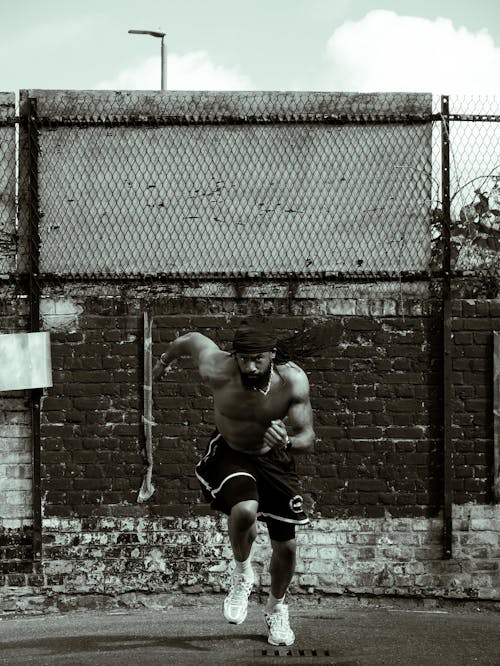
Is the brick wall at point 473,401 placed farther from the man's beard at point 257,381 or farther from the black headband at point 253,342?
the black headband at point 253,342

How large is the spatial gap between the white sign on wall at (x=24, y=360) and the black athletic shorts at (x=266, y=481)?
1948mm

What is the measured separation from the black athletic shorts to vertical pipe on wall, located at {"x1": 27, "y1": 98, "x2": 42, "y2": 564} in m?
1.90

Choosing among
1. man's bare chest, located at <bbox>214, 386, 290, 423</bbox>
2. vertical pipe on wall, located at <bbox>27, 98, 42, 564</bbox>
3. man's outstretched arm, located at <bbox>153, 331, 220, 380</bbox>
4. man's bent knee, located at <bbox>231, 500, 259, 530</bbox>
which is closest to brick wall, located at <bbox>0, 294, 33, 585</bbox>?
vertical pipe on wall, located at <bbox>27, 98, 42, 564</bbox>

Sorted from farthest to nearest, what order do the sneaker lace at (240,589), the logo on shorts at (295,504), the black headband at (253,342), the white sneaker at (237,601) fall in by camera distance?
the logo on shorts at (295,504) → the sneaker lace at (240,589) → the white sneaker at (237,601) → the black headband at (253,342)

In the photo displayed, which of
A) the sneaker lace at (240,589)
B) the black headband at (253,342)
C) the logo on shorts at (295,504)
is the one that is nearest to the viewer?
the black headband at (253,342)

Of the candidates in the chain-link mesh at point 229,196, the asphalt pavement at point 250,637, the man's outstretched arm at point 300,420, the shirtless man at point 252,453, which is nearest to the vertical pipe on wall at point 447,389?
the chain-link mesh at point 229,196

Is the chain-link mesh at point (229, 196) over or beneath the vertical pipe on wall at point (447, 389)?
over

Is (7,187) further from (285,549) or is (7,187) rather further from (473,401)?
(473,401)

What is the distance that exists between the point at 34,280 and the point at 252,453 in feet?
8.09

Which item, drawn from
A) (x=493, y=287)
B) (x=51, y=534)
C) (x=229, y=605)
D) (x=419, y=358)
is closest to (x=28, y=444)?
(x=51, y=534)

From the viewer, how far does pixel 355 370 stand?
7965mm

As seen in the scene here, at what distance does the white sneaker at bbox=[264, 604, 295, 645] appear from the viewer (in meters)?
6.54

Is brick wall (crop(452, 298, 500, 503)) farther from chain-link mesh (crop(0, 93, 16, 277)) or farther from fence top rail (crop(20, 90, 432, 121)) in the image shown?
chain-link mesh (crop(0, 93, 16, 277))

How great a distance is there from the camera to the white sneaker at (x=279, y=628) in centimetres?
654
